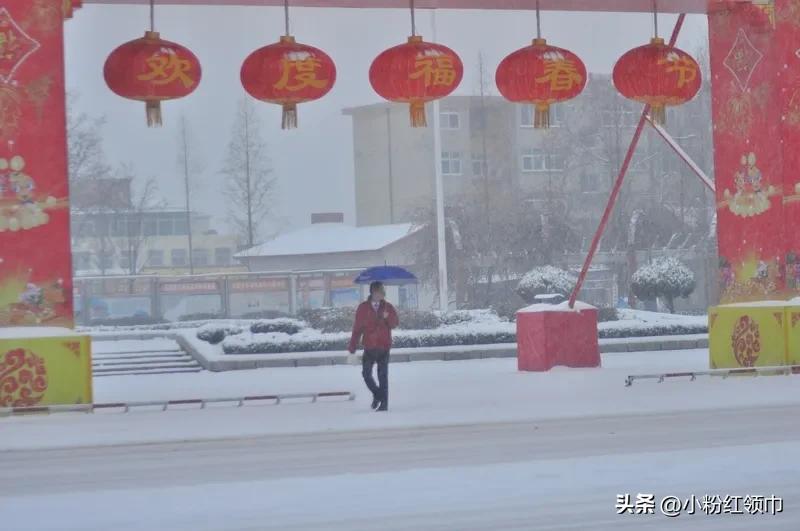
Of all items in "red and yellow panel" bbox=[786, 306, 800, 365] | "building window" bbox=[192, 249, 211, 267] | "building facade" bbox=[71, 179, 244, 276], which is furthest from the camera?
"building window" bbox=[192, 249, 211, 267]

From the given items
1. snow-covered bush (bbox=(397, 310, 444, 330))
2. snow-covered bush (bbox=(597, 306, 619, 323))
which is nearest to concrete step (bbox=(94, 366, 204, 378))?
snow-covered bush (bbox=(397, 310, 444, 330))

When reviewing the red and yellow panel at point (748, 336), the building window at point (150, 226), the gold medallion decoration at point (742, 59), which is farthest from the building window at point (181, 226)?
the gold medallion decoration at point (742, 59)

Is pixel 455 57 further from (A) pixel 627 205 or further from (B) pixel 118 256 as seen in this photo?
(B) pixel 118 256

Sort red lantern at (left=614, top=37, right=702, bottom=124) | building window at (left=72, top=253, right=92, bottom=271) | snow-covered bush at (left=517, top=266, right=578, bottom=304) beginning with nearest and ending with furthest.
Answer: red lantern at (left=614, top=37, right=702, bottom=124) → snow-covered bush at (left=517, top=266, right=578, bottom=304) → building window at (left=72, top=253, right=92, bottom=271)

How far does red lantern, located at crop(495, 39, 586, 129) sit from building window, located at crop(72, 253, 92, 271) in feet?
128

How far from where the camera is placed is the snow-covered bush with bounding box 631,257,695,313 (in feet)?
118

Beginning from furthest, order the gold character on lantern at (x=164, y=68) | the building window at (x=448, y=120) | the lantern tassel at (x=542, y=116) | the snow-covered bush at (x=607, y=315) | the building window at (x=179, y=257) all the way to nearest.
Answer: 1. the building window at (x=179, y=257)
2. the building window at (x=448, y=120)
3. the snow-covered bush at (x=607, y=315)
4. the lantern tassel at (x=542, y=116)
5. the gold character on lantern at (x=164, y=68)

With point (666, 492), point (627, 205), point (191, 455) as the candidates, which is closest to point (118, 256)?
A: point (627, 205)

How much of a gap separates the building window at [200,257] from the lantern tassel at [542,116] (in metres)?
41.8

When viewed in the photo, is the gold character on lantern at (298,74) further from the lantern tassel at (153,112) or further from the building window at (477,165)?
the building window at (477,165)

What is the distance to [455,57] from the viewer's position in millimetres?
14930

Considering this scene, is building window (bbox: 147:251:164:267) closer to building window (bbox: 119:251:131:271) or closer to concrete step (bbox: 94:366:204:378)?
building window (bbox: 119:251:131:271)

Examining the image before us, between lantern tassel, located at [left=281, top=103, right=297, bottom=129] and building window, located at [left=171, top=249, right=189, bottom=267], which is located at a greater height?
lantern tassel, located at [left=281, top=103, right=297, bottom=129]

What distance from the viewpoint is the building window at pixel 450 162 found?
5184 cm
